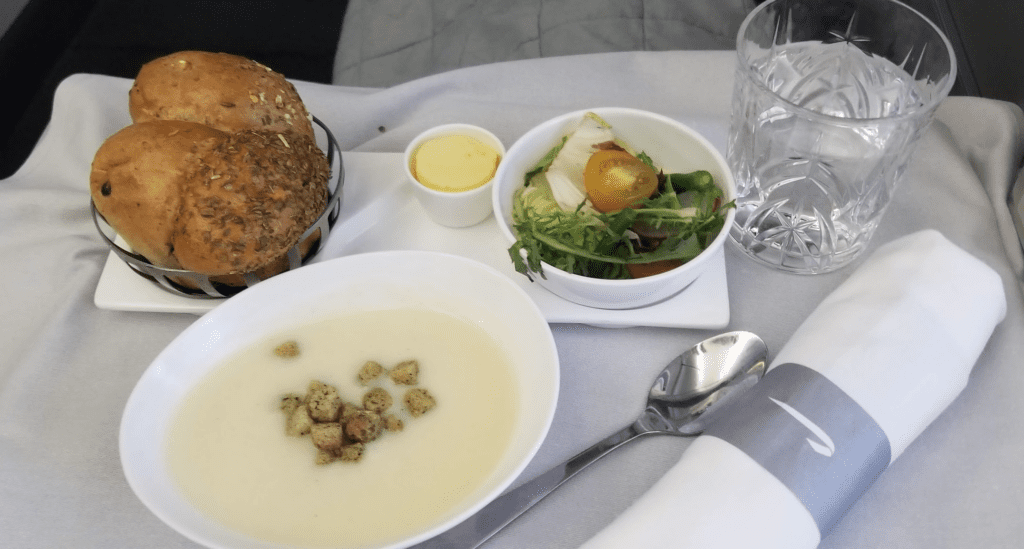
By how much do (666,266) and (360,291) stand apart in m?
0.29

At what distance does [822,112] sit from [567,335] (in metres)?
0.33

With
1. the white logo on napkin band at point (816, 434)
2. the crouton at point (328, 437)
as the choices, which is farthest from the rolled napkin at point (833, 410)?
the crouton at point (328, 437)

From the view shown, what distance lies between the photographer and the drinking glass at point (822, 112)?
708 mm

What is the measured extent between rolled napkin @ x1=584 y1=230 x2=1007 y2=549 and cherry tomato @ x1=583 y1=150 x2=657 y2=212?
195 mm

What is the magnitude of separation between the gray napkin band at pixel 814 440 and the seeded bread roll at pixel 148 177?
505 mm

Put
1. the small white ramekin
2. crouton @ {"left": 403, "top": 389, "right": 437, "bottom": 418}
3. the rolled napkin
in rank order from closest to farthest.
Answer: the rolled napkin, crouton @ {"left": 403, "top": 389, "right": 437, "bottom": 418}, the small white ramekin

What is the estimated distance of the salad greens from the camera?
0.69 metres

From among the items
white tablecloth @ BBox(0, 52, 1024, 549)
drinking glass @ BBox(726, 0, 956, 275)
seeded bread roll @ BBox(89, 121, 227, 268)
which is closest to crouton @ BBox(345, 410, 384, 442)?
white tablecloth @ BBox(0, 52, 1024, 549)

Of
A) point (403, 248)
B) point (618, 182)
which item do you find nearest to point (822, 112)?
point (618, 182)

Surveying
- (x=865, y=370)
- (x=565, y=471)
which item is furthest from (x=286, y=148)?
(x=865, y=370)

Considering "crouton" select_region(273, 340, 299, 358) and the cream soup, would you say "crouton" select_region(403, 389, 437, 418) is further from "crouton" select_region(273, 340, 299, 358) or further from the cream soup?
"crouton" select_region(273, 340, 299, 358)

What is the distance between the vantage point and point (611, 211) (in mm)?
730

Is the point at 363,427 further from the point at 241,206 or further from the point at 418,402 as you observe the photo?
the point at 241,206

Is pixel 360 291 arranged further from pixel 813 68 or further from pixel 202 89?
pixel 813 68
